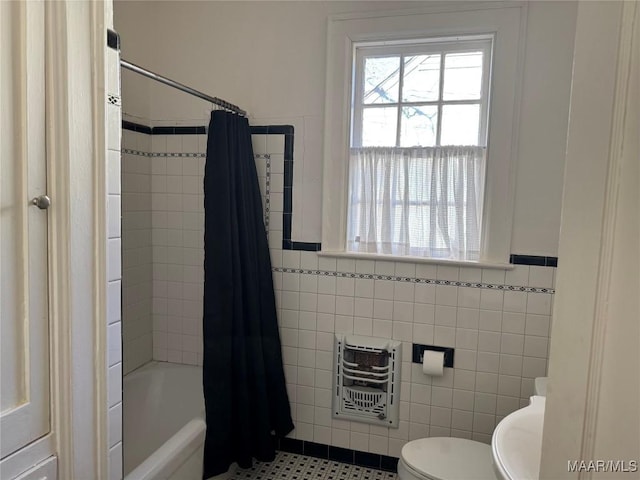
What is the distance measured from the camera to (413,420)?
233 centimetres

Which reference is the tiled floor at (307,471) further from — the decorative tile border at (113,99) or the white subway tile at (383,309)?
the decorative tile border at (113,99)

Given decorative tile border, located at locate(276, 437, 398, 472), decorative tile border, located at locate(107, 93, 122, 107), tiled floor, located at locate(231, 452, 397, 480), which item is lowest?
tiled floor, located at locate(231, 452, 397, 480)

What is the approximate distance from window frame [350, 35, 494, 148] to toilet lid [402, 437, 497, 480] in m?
1.37

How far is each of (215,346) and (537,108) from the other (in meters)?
1.82

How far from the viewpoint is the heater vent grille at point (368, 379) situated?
7.61ft

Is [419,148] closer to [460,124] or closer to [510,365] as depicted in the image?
[460,124]

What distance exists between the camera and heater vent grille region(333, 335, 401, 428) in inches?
91.4

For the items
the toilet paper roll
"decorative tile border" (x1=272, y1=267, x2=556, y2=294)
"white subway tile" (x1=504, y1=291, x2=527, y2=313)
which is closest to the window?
"decorative tile border" (x1=272, y1=267, x2=556, y2=294)

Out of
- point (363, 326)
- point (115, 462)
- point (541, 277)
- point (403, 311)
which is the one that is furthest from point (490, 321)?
point (115, 462)

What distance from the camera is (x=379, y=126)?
2320 millimetres

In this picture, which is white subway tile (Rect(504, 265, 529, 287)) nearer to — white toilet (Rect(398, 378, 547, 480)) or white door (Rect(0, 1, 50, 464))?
white toilet (Rect(398, 378, 547, 480))

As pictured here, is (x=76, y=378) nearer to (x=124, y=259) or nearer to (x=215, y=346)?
(x=215, y=346)

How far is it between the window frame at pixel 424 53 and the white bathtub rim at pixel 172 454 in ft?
5.16

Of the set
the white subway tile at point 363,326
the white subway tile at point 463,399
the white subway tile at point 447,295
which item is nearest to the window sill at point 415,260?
the white subway tile at point 447,295
